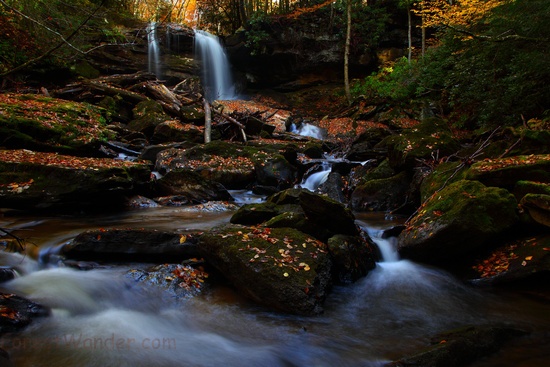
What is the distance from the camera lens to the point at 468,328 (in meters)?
3.35

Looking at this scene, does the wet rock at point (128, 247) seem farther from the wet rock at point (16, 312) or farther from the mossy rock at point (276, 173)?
the mossy rock at point (276, 173)

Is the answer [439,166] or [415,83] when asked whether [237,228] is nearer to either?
[439,166]

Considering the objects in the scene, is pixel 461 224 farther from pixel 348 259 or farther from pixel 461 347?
pixel 461 347

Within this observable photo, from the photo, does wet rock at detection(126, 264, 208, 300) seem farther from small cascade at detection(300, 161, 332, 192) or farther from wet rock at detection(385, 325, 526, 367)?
small cascade at detection(300, 161, 332, 192)

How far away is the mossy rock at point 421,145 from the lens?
8297mm

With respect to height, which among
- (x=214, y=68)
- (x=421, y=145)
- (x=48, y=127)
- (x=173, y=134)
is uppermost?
(x=214, y=68)

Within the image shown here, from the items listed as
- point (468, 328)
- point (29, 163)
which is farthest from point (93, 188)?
point (468, 328)

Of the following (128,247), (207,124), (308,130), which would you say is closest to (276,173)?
(207,124)

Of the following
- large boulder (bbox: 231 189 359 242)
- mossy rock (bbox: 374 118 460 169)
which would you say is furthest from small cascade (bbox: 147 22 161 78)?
large boulder (bbox: 231 189 359 242)

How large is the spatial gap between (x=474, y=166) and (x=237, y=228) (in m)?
4.49

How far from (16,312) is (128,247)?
1715 mm

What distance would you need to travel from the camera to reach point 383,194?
860cm

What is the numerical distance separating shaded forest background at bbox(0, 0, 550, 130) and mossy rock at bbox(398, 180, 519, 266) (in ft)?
14.0

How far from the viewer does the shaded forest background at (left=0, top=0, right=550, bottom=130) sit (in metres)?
6.74
